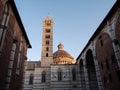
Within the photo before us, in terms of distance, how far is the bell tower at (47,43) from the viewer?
100 ft

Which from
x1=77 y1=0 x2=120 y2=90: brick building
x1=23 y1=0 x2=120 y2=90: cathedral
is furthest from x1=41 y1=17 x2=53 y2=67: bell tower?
x1=77 y1=0 x2=120 y2=90: brick building

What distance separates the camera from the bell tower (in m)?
30.6

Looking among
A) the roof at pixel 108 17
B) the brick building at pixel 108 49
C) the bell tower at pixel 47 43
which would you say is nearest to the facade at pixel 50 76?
the bell tower at pixel 47 43

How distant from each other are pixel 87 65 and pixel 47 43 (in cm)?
1440

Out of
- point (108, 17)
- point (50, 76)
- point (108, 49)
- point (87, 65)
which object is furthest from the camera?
point (50, 76)

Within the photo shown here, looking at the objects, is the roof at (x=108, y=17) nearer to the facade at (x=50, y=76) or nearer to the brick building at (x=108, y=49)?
the brick building at (x=108, y=49)

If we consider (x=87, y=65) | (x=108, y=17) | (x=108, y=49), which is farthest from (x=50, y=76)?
(x=108, y=17)

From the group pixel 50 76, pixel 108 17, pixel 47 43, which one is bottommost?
pixel 50 76

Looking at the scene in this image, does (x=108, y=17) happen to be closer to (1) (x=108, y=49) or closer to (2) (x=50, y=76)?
(1) (x=108, y=49)

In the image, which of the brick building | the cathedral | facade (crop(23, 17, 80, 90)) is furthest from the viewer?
facade (crop(23, 17, 80, 90))

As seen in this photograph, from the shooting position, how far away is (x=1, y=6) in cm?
875

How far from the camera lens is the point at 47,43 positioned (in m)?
33.3

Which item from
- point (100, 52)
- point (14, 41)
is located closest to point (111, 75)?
point (100, 52)

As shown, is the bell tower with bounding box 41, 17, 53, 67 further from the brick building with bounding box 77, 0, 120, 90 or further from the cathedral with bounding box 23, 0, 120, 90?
the brick building with bounding box 77, 0, 120, 90
